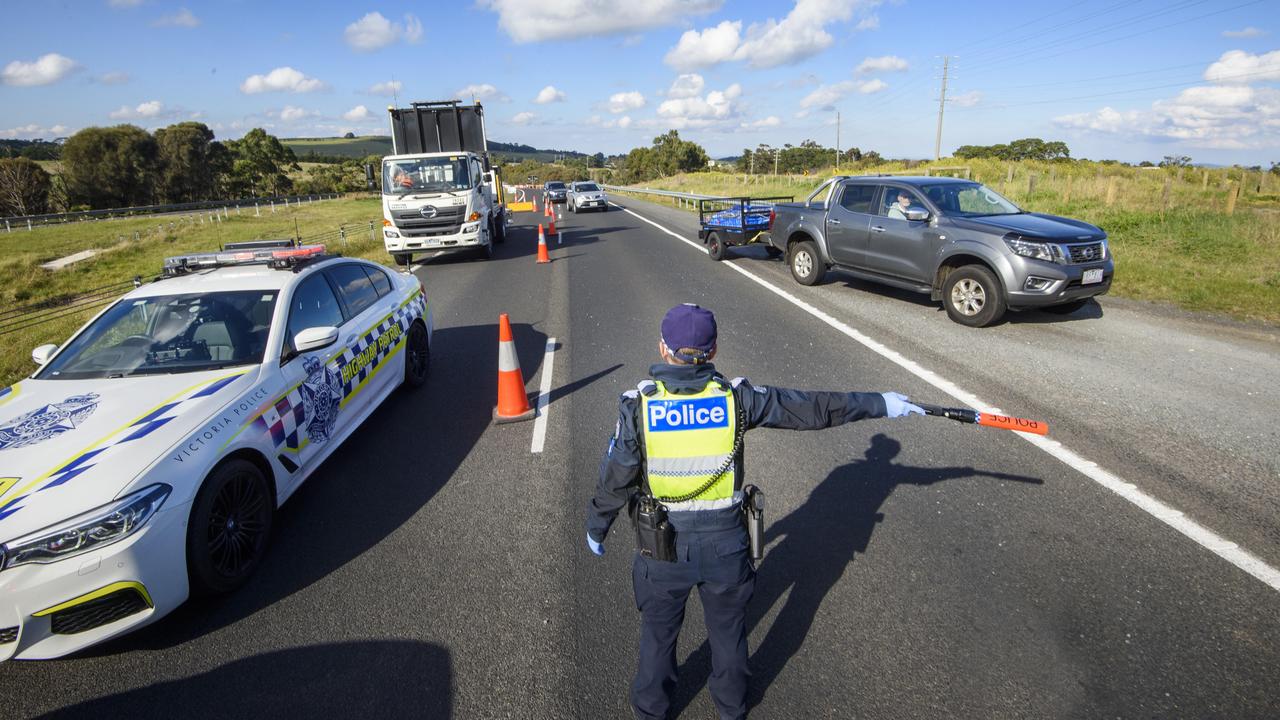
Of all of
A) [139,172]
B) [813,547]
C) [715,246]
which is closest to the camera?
[813,547]

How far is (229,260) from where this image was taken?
537 cm

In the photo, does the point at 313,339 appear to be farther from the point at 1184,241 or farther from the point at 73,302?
the point at 1184,241

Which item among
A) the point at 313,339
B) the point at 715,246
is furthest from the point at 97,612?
the point at 715,246

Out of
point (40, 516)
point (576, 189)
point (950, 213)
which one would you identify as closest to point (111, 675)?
point (40, 516)

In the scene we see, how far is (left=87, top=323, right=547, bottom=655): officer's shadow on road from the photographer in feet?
11.1

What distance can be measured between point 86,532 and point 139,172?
78.6 m

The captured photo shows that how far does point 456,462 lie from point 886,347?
483 centimetres

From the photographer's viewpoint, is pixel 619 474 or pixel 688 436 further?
pixel 619 474

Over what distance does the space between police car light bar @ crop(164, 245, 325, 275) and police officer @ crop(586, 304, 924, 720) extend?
3.97 m

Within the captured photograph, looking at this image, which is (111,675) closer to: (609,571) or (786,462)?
(609,571)

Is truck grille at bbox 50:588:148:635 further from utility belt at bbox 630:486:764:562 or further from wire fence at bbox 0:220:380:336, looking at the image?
wire fence at bbox 0:220:380:336

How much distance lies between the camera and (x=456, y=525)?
411 cm

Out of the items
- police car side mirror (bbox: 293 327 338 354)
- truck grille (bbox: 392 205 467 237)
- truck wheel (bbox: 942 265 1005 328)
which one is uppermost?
truck grille (bbox: 392 205 467 237)

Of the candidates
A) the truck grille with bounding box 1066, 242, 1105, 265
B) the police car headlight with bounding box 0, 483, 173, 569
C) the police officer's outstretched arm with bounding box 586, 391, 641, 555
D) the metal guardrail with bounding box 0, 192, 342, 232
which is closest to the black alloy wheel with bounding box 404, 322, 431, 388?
the police car headlight with bounding box 0, 483, 173, 569
